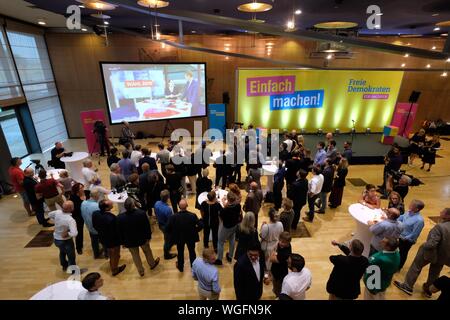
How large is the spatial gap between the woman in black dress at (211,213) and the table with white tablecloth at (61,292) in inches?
79.9

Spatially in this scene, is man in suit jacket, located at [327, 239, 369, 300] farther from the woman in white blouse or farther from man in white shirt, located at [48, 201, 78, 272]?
man in white shirt, located at [48, 201, 78, 272]

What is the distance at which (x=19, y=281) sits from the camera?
13.6 ft

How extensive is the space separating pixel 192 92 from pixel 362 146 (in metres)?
7.18

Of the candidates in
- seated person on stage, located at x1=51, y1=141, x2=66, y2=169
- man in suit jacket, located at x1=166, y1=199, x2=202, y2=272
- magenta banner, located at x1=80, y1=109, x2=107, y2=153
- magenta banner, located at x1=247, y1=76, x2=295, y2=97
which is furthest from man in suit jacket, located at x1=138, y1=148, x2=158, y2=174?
magenta banner, located at x1=247, y1=76, x2=295, y2=97

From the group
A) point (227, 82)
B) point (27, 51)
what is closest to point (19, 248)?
point (27, 51)

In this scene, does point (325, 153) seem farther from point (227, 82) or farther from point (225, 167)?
point (227, 82)

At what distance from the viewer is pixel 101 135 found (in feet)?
29.2

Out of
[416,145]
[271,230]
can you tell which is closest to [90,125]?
[271,230]

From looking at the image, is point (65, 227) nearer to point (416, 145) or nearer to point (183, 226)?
point (183, 226)

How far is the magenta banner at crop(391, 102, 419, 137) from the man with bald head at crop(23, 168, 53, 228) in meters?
13.2

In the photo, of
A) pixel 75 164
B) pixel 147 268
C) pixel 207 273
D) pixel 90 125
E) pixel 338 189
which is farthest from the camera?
pixel 90 125

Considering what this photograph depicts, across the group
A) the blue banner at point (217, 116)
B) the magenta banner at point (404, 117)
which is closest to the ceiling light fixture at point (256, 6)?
the blue banner at point (217, 116)

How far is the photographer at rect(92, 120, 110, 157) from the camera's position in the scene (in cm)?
872
